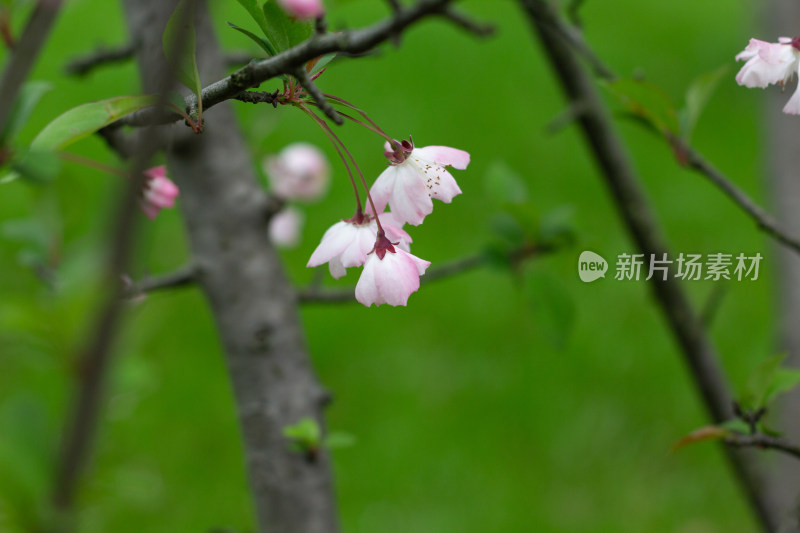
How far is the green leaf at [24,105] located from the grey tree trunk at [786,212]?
3.30 feet

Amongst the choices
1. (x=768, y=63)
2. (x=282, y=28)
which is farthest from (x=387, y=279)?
(x=768, y=63)

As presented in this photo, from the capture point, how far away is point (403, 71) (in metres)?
3.05

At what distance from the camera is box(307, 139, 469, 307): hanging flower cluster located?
1.73 feet

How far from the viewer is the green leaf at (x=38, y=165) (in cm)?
51

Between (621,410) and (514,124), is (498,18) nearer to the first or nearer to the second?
(514,124)

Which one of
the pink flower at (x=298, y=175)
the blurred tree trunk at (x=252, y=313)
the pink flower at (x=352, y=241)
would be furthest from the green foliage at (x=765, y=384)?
the pink flower at (x=298, y=175)

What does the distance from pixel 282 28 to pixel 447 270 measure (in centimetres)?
61

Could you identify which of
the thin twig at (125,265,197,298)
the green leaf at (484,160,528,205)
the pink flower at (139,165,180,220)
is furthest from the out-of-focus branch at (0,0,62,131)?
the green leaf at (484,160,528,205)

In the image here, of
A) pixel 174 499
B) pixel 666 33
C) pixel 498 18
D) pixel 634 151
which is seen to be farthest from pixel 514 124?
pixel 174 499

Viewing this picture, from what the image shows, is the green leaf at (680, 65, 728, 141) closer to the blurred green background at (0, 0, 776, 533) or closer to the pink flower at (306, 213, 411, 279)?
the blurred green background at (0, 0, 776, 533)

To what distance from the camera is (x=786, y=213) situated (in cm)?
116

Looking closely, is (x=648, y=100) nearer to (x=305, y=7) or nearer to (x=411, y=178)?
(x=411, y=178)

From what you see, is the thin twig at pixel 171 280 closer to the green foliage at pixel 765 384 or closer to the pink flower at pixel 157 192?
the pink flower at pixel 157 192

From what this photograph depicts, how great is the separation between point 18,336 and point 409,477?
1.25m
